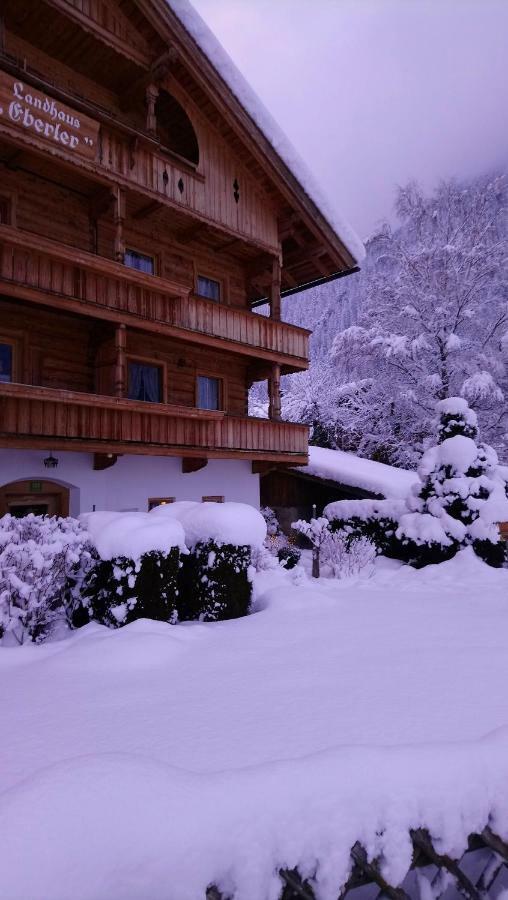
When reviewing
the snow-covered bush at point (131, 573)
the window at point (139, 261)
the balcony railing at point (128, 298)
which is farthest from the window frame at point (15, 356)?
the snow-covered bush at point (131, 573)

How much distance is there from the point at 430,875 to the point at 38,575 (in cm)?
445

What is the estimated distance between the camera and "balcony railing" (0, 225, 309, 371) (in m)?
10.1

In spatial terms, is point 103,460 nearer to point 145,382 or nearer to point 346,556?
point 145,382

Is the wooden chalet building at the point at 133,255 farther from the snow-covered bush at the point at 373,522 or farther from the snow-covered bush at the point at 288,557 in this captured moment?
the snow-covered bush at the point at 288,557

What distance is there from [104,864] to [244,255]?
16.2 m

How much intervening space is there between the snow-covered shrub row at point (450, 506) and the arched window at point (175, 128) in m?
10.5

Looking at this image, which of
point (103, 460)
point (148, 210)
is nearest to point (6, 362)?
point (103, 460)

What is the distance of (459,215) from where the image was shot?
20.9 meters

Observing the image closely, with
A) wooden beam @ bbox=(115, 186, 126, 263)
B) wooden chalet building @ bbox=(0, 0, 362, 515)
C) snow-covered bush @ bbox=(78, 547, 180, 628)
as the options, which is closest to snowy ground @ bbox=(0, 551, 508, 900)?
snow-covered bush @ bbox=(78, 547, 180, 628)

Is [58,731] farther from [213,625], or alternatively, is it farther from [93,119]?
[93,119]

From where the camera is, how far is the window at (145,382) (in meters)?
13.3

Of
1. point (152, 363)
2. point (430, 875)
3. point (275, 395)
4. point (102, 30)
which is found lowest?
point (430, 875)

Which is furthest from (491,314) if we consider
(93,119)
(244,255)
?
(93,119)

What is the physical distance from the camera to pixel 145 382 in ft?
44.6
